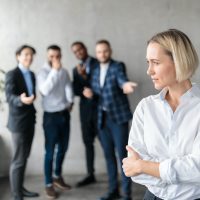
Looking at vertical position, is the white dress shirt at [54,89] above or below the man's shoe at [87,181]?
above

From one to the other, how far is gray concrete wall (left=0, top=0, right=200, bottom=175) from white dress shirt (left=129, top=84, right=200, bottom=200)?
8.88 feet

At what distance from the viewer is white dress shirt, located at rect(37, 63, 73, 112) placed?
3.34 m

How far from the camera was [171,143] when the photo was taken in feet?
4.02

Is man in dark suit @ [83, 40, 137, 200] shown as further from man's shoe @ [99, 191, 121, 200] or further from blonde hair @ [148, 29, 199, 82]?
blonde hair @ [148, 29, 199, 82]

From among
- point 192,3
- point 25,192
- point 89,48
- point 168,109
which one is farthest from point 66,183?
point 168,109

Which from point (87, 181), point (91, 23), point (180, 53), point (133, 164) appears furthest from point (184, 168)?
point (91, 23)

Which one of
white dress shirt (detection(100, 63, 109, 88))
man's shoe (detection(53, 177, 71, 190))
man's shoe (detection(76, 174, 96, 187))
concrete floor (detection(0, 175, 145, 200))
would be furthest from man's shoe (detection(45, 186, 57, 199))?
white dress shirt (detection(100, 63, 109, 88))

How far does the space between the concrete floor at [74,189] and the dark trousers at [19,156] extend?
0.31 m

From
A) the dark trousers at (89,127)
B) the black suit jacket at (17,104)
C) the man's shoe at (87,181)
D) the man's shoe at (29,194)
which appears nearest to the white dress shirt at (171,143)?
the black suit jacket at (17,104)

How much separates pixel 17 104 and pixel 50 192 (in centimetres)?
102

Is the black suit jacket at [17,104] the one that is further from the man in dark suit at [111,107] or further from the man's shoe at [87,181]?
the man's shoe at [87,181]

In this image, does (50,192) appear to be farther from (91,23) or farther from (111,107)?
(91,23)

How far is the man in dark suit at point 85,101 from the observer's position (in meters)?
3.56

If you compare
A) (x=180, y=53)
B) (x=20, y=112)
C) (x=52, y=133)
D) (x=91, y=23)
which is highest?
(x=91, y=23)
